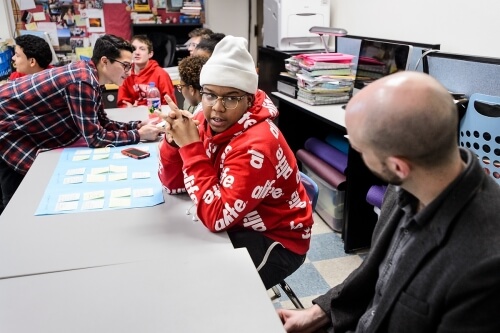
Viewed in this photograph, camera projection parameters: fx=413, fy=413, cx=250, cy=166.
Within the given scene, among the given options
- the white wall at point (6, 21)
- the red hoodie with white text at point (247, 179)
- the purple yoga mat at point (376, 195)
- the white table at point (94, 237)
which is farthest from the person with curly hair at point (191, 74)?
the white wall at point (6, 21)

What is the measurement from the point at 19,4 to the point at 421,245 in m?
4.93

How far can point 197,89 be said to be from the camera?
5.93 feet

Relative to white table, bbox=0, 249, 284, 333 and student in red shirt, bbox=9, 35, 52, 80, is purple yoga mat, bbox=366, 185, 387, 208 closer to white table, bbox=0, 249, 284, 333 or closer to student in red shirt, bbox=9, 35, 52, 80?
white table, bbox=0, 249, 284, 333

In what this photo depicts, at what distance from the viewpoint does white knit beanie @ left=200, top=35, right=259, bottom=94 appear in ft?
4.48

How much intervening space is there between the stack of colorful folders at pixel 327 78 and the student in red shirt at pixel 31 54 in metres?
1.74

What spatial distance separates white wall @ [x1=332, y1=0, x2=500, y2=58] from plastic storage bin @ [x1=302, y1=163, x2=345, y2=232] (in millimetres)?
1092

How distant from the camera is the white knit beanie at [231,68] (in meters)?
1.37

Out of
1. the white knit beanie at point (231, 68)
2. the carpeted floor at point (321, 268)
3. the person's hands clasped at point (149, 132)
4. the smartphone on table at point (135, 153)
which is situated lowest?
the carpeted floor at point (321, 268)

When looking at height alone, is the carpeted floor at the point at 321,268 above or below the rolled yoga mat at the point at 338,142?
below

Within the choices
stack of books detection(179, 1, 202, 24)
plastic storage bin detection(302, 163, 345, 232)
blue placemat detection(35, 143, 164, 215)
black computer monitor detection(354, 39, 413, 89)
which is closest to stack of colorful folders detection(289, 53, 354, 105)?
black computer monitor detection(354, 39, 413, 89)

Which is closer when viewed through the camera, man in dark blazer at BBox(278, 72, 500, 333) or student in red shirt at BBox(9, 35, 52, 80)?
man in dark blazer at BBox(278, 72, 500, 333)

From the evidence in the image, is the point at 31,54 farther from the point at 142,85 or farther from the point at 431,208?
the point at 431,208

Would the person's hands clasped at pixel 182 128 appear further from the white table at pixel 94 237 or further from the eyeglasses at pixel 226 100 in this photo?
the white table at pixel 94 237

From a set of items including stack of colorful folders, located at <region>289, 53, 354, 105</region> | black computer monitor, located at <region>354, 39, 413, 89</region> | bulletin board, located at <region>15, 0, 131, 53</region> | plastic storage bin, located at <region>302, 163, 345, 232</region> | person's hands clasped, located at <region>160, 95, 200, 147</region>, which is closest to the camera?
person's hands clasped, located at <region>160, 95, 200, 147</region>
